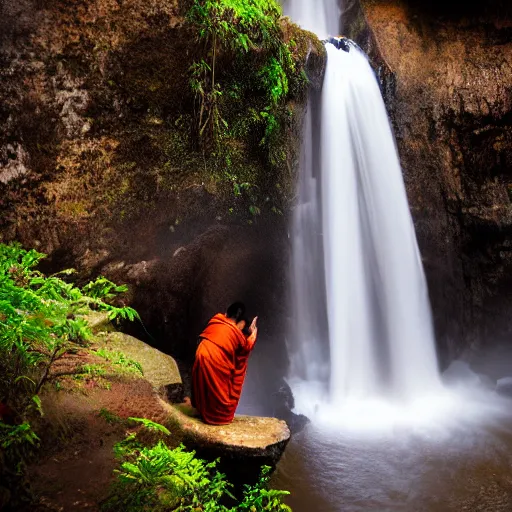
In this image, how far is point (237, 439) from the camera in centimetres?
370

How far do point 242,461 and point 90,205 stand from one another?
3.89m

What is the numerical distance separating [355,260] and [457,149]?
4.05 m

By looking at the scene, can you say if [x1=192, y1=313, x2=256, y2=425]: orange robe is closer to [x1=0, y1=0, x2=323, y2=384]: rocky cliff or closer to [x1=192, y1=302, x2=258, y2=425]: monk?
[x1=192, y1=302, x2=258, y2=425]: monk

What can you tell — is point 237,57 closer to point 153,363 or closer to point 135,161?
point 135,161

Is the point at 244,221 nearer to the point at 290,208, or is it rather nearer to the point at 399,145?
the point at 290,208

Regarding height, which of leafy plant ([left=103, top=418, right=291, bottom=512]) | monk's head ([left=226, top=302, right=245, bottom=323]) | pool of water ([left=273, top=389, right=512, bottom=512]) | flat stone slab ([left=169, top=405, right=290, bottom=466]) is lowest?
pool of water ([left=273, top=389, right=512, bottom=512])

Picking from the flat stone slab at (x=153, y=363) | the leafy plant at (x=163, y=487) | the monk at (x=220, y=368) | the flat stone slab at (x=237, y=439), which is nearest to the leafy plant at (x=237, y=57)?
the monk at (x=220, y=368)

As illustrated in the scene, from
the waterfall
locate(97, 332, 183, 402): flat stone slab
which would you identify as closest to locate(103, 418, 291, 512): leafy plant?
locate(97, 332, 183, 402): flat stone slab

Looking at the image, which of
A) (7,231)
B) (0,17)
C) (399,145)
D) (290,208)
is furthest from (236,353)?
(399,145)

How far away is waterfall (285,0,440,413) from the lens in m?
7.80

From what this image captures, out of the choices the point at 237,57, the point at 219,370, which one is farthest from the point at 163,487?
the point at 237,57

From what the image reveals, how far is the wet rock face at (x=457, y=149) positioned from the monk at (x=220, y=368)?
640cm

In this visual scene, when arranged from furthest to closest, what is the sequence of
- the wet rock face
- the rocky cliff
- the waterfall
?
1. the wet rock face
2. the waterfall
3. the rocky cliff

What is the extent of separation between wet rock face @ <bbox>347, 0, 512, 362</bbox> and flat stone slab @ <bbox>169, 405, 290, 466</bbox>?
22.1 feet
